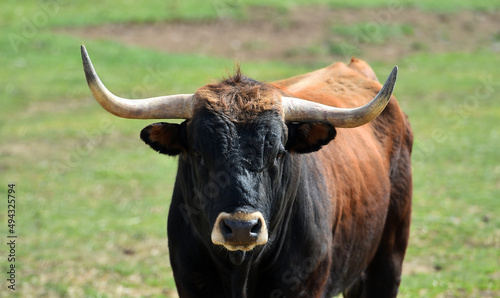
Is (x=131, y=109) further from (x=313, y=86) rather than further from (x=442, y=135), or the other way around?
(x=442, y=135)

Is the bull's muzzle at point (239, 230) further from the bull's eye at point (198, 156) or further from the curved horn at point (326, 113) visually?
the curved horn at point (326, 113)

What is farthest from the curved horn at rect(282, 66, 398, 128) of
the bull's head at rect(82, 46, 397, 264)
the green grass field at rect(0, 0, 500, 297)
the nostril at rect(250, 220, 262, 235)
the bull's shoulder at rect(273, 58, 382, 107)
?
the green grass field at rect(0, 0, 500, 297)

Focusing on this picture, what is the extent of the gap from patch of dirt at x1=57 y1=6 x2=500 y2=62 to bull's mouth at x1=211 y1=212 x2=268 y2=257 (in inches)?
727

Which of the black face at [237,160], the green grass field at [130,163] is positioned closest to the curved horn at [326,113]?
the black face at [237,160]

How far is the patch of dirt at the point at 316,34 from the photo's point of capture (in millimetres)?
23750

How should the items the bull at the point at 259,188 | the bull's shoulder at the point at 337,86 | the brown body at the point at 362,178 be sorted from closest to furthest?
1. the bull at the point at 259,188
2. the brown body at the point at 362,178
3. the bull's shoulder at the point at 337,86

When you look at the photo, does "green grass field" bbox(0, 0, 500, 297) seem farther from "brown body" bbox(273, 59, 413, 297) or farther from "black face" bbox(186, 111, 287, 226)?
"black face" bbox(186, 111, 287, 226)

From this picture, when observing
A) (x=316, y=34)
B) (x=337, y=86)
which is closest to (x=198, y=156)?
(x=337, y=86)

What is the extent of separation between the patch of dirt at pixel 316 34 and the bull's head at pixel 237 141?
17722mm

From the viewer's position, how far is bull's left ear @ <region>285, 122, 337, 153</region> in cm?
499

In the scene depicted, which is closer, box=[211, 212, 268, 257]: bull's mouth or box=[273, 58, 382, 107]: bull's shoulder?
box=[211, 212, 268, 257]: bull's mouth

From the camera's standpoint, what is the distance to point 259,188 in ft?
15.2


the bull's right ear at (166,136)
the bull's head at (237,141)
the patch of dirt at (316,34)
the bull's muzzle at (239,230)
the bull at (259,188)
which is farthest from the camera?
the patch of dirt at (316,34)

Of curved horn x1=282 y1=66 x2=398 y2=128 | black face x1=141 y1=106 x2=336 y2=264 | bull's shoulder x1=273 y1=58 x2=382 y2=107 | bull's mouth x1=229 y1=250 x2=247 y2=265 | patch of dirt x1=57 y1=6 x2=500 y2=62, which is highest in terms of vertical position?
patch of dirt x1=57 y1=6 x2=500 y2=62
